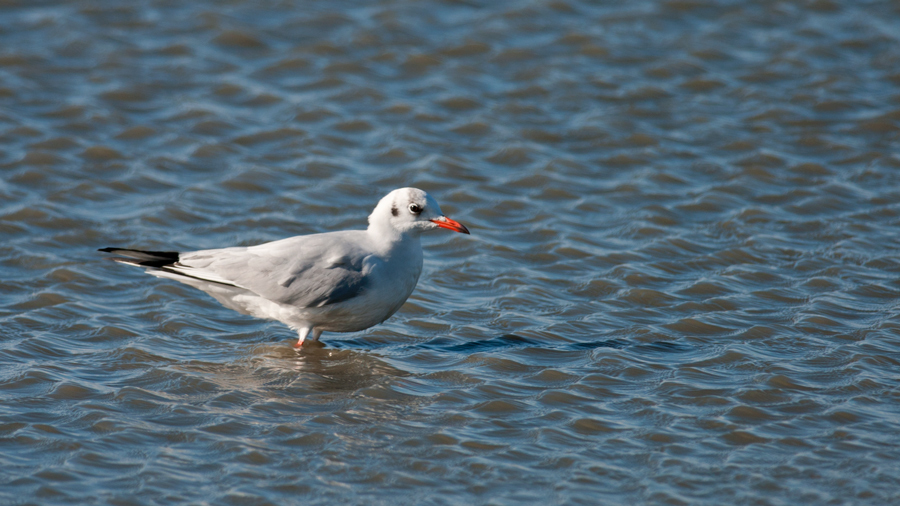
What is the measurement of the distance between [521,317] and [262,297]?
2053 mm

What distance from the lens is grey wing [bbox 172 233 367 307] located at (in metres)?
7.04

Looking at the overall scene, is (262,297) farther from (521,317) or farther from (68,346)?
(521,317)

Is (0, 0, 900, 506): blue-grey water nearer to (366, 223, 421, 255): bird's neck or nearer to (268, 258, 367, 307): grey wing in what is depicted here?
(268, 258, 367, 307): grey wing

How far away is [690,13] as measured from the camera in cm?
1359

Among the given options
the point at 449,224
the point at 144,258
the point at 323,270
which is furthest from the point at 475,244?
the point at 144,258

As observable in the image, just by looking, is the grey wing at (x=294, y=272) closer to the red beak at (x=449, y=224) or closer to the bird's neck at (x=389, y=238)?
the bird's neck at (x=389, y=238)

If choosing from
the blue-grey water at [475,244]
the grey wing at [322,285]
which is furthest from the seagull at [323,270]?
the blue-grey water at [475,244]

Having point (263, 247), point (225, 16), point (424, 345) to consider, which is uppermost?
point (225, 16)

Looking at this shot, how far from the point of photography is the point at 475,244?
9273 mm

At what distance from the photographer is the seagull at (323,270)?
706cm

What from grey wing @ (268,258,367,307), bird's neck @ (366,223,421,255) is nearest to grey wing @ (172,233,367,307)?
grey wing @ (268,258,367,307)

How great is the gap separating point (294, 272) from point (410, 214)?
94 cm

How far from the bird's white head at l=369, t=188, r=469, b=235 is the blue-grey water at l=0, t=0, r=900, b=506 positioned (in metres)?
0.92

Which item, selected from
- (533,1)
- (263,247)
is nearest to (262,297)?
(263,247)
